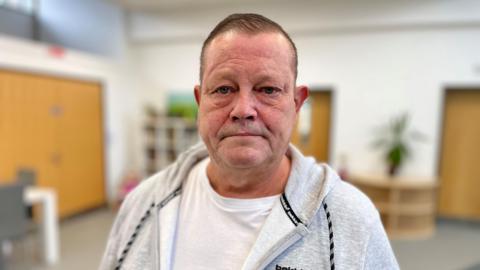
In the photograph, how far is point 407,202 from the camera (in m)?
3.72

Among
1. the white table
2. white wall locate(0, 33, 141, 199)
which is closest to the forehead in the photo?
the white table

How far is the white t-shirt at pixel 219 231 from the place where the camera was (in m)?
0.75

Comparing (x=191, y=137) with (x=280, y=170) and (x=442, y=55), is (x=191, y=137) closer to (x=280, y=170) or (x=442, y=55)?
(x=442, y=55)

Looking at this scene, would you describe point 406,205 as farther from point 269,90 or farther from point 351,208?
point 269,90

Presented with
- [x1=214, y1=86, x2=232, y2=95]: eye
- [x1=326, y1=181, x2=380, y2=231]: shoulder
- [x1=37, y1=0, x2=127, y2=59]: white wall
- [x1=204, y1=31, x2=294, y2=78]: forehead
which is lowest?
[x1=326, y1=181, x2=380, y2=231]: shoulder

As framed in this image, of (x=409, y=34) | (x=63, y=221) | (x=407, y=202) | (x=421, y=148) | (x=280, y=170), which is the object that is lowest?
(x=63, y=221)

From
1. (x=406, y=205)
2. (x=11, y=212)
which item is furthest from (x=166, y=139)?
(x=406, y=205)

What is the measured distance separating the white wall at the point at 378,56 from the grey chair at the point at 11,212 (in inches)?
89.9

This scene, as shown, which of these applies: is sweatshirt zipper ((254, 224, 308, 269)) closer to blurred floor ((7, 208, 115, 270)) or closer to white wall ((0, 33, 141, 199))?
blurred floor ((7, 208, 115, 270))

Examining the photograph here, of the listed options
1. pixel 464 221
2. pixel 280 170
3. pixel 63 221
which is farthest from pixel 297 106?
pixel 464 221

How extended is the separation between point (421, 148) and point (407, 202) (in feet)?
2.81

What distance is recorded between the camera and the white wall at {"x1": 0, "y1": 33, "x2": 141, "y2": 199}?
11.8 ft

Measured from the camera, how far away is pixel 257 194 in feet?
2.61

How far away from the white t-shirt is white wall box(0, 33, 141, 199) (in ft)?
11.8
